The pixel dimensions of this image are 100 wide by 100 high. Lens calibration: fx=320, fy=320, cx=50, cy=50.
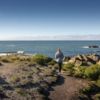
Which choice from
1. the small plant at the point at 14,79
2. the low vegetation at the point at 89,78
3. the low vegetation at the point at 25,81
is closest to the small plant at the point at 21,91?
the low vegetation at the point at 25,81

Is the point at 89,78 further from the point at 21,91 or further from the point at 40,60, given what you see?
the point at 21,91

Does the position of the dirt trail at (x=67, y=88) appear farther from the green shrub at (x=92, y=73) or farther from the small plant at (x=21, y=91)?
the small plant at (x=21, y=91)

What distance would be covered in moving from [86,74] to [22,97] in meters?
7.31

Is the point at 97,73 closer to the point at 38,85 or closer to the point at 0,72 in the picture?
the point at 38,85

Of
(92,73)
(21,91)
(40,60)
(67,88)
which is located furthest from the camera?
(40,60)

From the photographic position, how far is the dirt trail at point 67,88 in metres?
21.2

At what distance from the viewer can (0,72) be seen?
2453 cm

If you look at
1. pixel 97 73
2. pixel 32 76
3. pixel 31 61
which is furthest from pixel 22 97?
pixel 31 61

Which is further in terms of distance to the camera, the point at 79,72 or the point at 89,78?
the point at 79,72

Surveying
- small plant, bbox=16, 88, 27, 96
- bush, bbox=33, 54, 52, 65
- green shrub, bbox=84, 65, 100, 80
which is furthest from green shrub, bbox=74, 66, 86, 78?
small plant, bbox=16, 88, 27, 96

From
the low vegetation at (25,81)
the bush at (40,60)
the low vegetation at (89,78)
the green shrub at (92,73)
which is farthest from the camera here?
the bush at (40,60)

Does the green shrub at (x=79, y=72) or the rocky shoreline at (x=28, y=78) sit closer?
the rocky shoreline at (x=28, y=78)

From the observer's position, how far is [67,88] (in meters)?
22.7

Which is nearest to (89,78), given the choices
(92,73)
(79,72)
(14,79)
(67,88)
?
(92,73)
